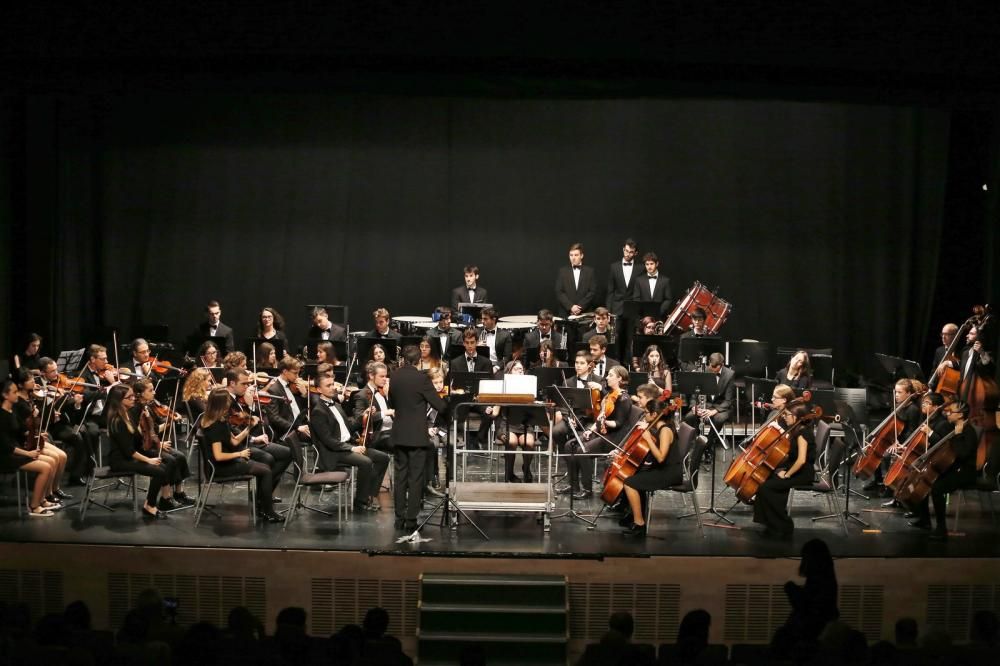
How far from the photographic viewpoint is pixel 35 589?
8.84 m

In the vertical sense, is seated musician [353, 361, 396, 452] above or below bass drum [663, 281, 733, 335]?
below

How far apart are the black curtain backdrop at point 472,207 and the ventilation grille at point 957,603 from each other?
7292 millimetres

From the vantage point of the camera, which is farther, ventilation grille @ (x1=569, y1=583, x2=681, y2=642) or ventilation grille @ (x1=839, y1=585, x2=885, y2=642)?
ventilation grille @ (x1=839, y1=585, x2=885, y2=642)

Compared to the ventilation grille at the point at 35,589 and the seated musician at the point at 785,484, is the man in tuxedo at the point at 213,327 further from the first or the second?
the seated musician at the point at 785,484

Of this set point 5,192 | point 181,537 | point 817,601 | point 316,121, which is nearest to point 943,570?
point 817,601

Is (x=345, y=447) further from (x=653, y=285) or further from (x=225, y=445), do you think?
(x=653, y=285)

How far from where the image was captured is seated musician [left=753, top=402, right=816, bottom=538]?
962 cm

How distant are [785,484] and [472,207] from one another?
25.5 ft

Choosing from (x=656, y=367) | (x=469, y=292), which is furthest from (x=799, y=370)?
(x=469, y=292)

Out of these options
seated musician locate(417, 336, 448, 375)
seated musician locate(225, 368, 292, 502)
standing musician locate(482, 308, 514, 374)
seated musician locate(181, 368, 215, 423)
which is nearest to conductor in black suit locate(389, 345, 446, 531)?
seated musician locate(225, 368, 292, 502)

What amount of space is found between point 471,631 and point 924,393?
4.52 metres

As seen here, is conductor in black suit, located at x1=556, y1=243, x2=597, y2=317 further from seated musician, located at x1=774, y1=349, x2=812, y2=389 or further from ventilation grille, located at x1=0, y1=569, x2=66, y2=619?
ventilation grille, located at x1=0, y1=569, x2=66, y2=619

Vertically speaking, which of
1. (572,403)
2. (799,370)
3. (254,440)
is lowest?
(254,440)

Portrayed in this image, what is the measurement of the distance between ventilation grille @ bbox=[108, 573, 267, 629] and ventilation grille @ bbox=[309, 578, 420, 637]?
41 centimetres
